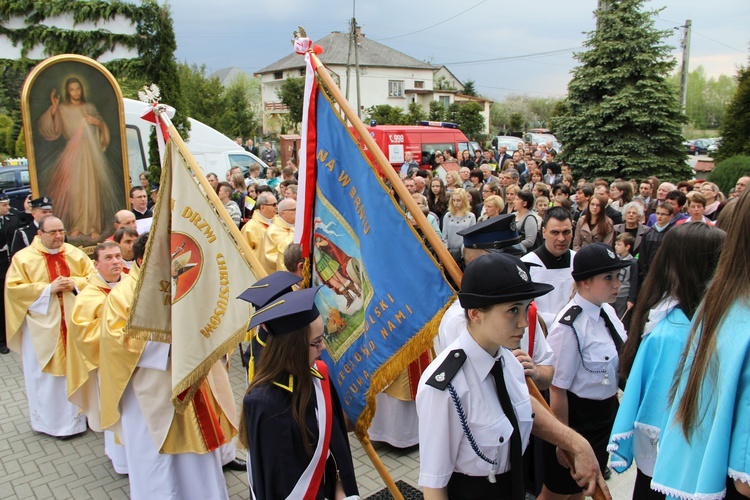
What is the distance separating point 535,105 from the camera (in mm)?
81438

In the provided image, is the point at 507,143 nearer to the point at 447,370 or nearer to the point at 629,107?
the point at 629,107

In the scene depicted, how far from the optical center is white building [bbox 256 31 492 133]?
5947 cm

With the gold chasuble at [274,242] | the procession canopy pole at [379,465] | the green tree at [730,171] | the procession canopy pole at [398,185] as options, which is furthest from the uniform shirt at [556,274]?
the green tree at [730,171]

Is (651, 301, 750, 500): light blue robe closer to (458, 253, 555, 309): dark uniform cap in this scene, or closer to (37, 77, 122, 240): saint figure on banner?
(458, 253, 555, 309): dark uniform cap

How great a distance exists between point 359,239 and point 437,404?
1.61 m

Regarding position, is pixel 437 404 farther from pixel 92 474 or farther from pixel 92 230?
pixel 92 230

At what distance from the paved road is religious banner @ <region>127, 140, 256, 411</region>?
1.71 meters

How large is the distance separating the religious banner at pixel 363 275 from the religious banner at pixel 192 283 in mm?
585

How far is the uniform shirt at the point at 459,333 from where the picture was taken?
3.13 m

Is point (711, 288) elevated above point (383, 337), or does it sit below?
above

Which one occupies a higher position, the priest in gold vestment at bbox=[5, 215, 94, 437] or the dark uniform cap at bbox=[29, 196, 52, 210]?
the dark uniform cap at bbox=[29, 196, 52, 210]

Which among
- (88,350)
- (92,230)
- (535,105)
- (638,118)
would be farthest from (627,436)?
(535,105)

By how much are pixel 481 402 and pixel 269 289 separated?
117 centimetres

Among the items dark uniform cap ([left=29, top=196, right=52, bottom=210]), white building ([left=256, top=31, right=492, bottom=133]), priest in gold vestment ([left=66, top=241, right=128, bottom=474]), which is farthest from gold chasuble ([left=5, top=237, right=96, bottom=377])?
white building ([left=256, top=31, right=492, bottom=133])
